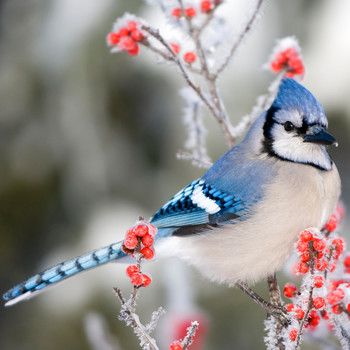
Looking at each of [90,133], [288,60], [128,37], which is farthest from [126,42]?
[90,133]

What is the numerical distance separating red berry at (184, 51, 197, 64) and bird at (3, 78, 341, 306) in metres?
0.32

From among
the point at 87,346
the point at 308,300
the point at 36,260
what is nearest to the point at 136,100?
the point at 36,260

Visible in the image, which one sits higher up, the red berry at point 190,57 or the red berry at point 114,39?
the red berry at point 114,39

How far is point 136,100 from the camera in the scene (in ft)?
17.7

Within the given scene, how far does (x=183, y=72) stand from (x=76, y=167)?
122 inches

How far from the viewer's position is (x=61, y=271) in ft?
8.30

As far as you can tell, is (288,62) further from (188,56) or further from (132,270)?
(132,270)

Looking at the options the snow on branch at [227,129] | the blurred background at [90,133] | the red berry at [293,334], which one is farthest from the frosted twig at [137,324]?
the blurred background at [90,133]

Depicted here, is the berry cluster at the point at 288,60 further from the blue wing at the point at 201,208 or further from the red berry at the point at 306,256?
the red berry at the point at 306,256

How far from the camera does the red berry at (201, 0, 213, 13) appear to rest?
2.49 m

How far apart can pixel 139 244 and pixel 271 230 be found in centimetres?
86

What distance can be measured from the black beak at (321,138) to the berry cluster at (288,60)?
0.27 metres

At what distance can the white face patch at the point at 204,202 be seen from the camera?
2701mm

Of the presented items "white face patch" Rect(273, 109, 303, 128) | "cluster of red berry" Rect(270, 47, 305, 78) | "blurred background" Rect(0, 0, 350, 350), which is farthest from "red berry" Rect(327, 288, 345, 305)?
"blurred background" Rect(0, 0, 350, 350)
